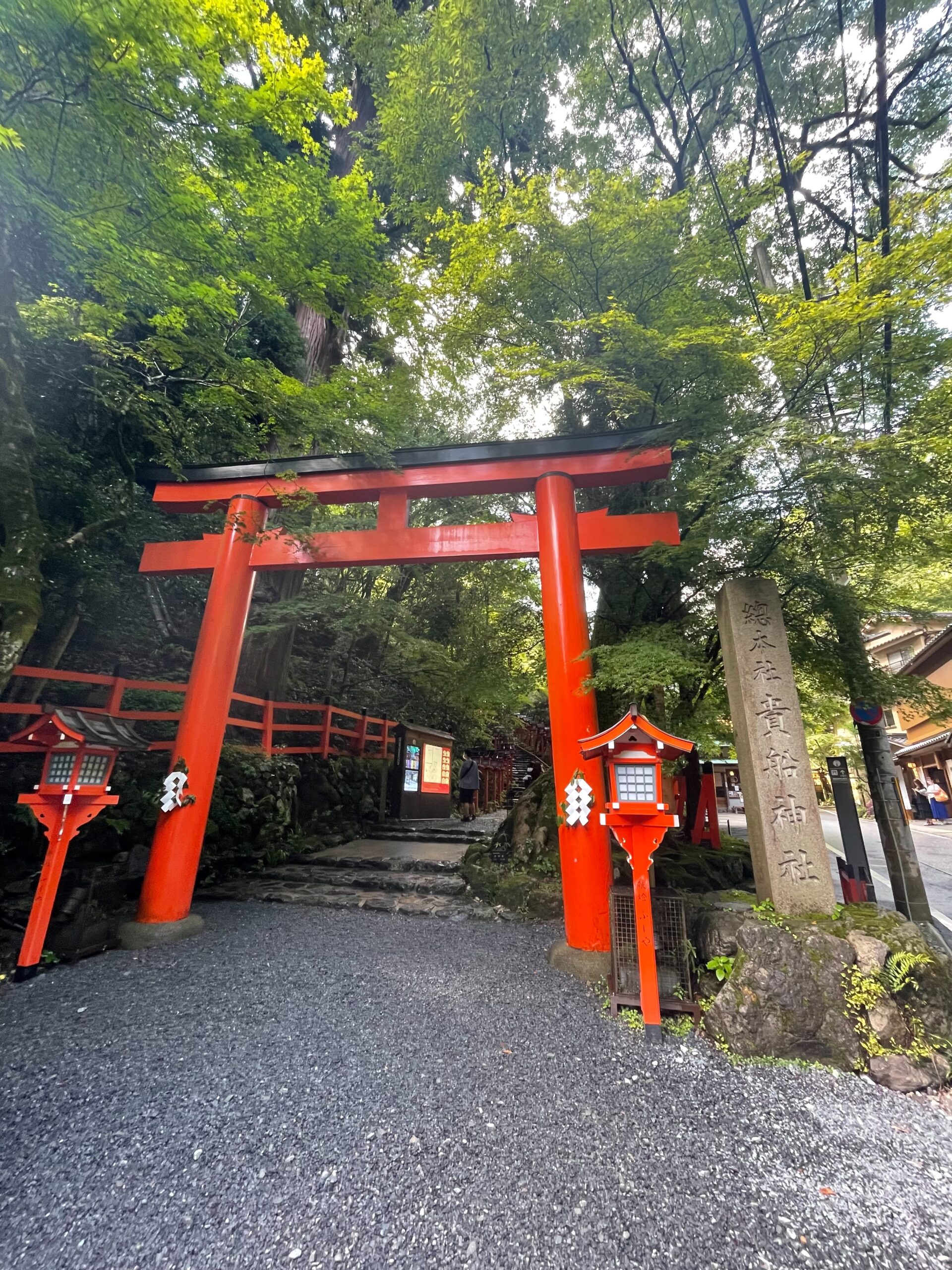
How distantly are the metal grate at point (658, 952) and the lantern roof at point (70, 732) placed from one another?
4.33 m

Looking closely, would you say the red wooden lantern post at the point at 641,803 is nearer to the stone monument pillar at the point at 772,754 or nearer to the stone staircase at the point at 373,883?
the stone monument pillar at the point at 772,754

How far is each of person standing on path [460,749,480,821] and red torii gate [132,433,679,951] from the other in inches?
247

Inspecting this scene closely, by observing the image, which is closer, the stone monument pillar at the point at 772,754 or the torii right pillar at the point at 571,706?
the stone monument pillar at the point at 772,754

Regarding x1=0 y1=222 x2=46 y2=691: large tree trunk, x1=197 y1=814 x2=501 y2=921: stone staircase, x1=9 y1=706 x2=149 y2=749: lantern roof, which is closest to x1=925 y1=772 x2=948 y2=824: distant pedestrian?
x1=197 y1=814 x2=501 y2=921: stone staircase

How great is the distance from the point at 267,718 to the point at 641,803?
241 inches

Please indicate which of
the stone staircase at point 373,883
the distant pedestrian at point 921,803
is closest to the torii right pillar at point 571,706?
the stone staircase at point 373,883

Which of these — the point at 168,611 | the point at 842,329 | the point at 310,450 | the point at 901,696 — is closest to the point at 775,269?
the point at 842,329

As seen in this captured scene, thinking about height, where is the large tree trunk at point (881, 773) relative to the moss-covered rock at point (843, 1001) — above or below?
above

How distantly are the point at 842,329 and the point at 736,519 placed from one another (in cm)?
150

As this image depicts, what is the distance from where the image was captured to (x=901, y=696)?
428cm

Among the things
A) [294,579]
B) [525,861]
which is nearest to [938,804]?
[525,861]

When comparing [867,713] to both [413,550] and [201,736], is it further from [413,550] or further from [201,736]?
[201,736]

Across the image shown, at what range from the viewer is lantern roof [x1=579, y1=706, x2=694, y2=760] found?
3.43 meters

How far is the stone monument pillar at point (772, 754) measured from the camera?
3520 mm
